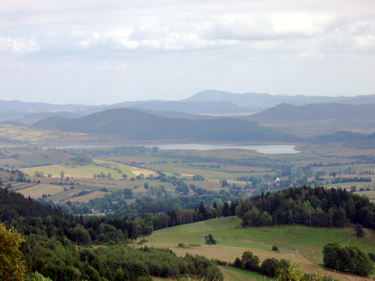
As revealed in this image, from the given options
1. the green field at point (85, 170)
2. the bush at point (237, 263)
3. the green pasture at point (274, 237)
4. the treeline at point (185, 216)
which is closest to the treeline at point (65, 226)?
the green pasture at point (274, 237)

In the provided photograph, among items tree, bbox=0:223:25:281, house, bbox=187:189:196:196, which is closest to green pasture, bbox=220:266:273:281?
tree, bbox=0:223:25:281

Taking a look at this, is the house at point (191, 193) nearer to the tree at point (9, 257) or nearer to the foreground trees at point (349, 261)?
the foreground trees at point (349, 261)

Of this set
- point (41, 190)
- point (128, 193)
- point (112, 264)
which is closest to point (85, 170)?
point (41, 190)

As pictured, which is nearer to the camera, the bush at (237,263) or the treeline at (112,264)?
the treeline at (112,264)

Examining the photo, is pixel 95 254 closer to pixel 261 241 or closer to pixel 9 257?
pixel 9 257

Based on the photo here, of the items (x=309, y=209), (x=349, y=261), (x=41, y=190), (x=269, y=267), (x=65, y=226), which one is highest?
(x=309, y=209)

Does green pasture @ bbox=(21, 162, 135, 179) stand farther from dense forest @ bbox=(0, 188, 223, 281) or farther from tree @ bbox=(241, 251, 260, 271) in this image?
tree @ bbox=(241, 251, 260, 271)
